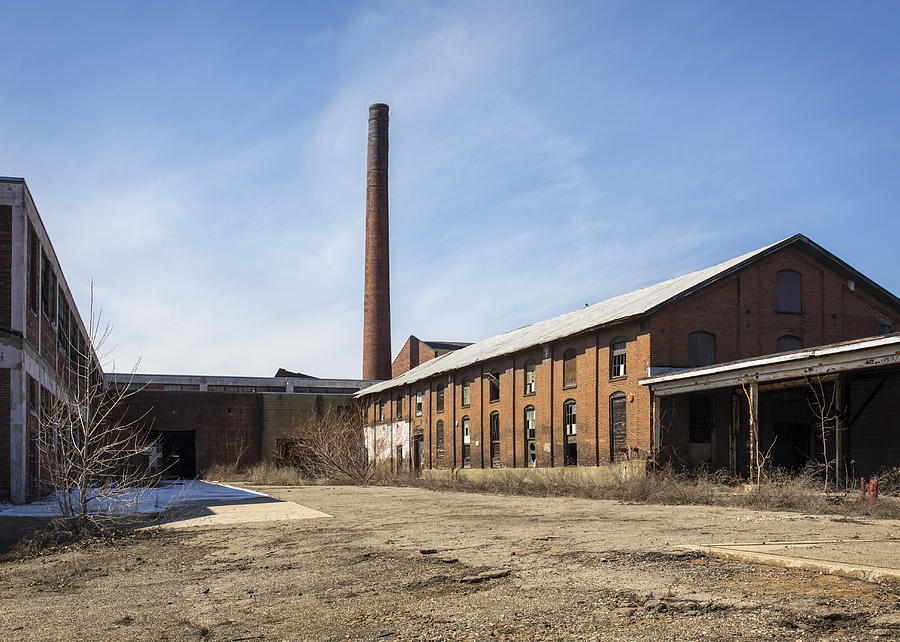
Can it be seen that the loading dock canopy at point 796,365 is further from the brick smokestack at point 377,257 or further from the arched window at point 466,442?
the brick smokestack at point 377,257

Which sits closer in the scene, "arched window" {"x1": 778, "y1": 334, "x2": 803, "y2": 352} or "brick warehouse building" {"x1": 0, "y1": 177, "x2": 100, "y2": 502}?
"brick warehouse building" {"x1": 0, "y1": 177, "x2": 100, "y2": 502}

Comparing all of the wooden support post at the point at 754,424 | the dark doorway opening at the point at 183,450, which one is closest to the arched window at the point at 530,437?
the wooden support post at the point at 754,424

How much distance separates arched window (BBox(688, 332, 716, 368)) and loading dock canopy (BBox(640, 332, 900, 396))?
2381mm

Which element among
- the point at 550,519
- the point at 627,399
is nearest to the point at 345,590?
the point at 550,519

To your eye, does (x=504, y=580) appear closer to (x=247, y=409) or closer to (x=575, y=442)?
(x=575, y=442)

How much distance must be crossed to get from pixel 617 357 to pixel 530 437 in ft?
22.6

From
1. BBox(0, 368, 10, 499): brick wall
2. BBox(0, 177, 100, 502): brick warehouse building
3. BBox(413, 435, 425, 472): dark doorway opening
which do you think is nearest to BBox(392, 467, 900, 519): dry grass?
BBox(0, 177, 100, 502): brick warehouse building

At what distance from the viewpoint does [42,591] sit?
8.74 m

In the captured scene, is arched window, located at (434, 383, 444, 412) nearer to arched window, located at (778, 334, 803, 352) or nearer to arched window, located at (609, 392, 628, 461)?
arched window, located at (609, 392, 628, 461)

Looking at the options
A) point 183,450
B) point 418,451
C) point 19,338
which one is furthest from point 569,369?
point 183,450

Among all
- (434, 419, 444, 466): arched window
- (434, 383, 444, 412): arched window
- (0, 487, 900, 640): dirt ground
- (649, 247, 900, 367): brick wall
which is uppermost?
(649, 247, 900, 367): brick wall

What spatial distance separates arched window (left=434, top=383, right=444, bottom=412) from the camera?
142 feet

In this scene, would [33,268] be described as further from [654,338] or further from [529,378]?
[529,378]

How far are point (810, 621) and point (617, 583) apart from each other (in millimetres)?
1923
